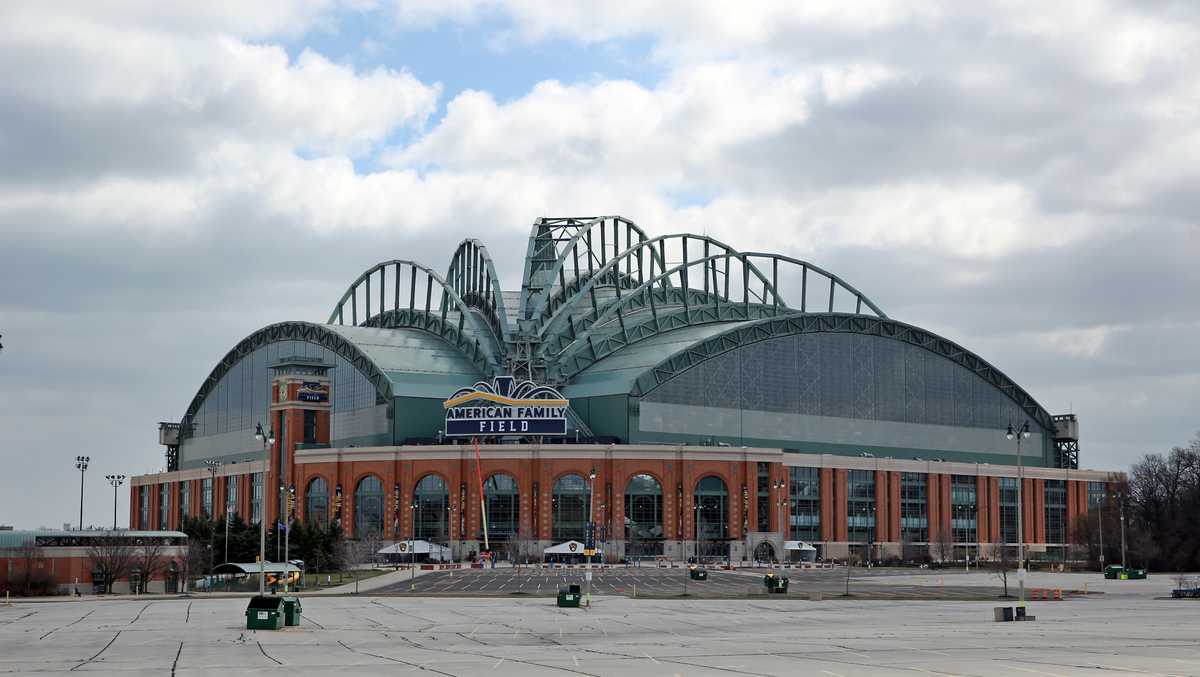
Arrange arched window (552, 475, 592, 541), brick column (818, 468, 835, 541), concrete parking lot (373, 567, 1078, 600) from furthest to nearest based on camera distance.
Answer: brick column (818, 468, 835, 541) < arched window (552, 475, 592, 541) < concrete parking lot (373, 567, 1078, 600)

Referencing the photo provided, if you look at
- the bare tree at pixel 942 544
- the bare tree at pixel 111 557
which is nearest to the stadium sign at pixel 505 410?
the bare tree at pixel 942 544

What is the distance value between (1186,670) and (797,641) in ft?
61.6

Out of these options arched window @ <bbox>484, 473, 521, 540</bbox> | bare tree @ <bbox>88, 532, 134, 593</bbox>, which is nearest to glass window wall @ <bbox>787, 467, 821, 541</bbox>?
arched window @ <bbox>484, 473, 521, 540</bbox>

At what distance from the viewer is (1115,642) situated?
5978cm

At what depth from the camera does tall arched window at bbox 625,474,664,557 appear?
552 ft

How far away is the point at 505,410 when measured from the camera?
17412cm

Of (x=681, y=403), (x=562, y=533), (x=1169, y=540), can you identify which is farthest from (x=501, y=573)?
(x=1169, y=540)

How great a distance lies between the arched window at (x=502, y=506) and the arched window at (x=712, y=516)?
67.0 feet

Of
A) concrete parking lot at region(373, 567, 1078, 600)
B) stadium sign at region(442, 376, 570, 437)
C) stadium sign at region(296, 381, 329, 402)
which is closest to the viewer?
concrete parking lot at region(373, 567, 1078, 600)

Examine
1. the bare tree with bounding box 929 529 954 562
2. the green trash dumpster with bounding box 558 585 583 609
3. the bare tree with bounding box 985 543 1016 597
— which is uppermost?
the green trash dumpster with bounding box 558 585 583 609

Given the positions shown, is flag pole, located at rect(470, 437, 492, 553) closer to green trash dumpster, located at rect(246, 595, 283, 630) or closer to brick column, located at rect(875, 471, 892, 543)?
brick column, located at rect(875, 471, 892, 543)

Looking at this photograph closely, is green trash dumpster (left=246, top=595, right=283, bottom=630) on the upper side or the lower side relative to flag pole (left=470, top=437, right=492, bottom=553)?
lower

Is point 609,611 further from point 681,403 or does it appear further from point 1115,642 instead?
point 681,403

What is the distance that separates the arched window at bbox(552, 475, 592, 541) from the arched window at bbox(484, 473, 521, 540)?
4.42 meters
